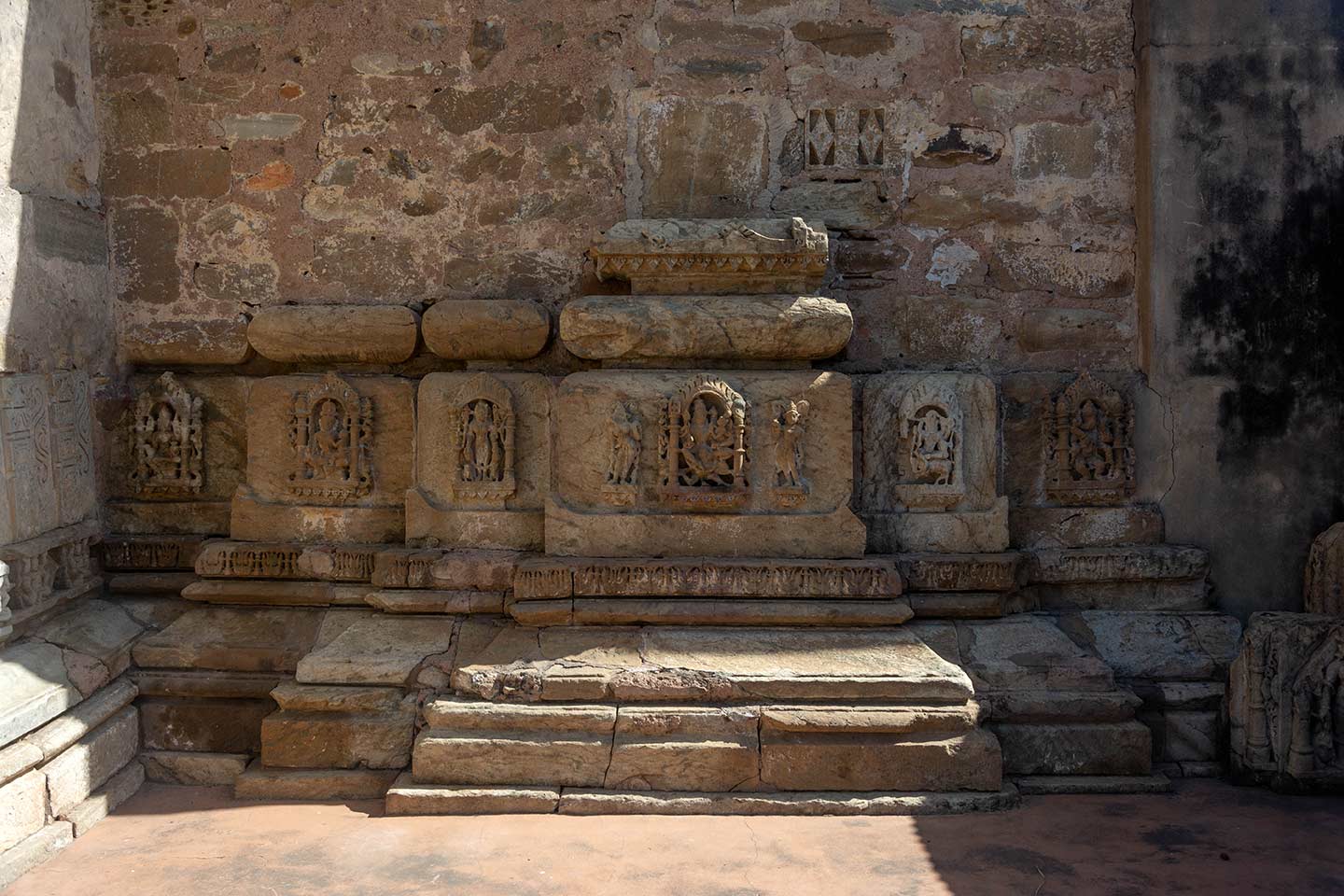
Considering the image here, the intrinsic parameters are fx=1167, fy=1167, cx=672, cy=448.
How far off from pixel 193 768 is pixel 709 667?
209 centimetres

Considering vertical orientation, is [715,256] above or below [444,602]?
above

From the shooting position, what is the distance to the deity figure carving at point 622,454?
15.6ft

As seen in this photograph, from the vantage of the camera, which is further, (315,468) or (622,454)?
(315,468)

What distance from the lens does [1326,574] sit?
187 inches

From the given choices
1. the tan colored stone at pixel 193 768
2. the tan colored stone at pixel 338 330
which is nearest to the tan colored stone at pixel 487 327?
the tan colored stone at pixel 338 330

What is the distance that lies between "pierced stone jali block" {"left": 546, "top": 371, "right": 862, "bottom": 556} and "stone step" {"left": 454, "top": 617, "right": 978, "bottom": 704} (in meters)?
0.40

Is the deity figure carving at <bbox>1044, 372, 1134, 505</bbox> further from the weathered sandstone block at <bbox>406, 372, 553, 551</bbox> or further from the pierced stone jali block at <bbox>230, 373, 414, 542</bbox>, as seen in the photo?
the pierced stone jali block at <bbox>230, 373, 414, 542</bbox>

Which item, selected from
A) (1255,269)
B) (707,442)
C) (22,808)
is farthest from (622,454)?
(1255,269)

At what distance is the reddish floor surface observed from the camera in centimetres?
357

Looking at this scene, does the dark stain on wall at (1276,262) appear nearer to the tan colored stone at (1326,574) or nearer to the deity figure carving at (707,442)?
the tan colored stone at (1326,574)

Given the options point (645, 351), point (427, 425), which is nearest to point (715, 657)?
point (645, 351)

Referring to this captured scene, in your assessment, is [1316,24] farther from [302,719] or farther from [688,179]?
[302,719]

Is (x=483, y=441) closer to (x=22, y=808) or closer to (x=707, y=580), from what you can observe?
(x=707, y=580)

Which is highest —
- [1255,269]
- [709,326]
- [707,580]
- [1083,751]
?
[1255,269]
